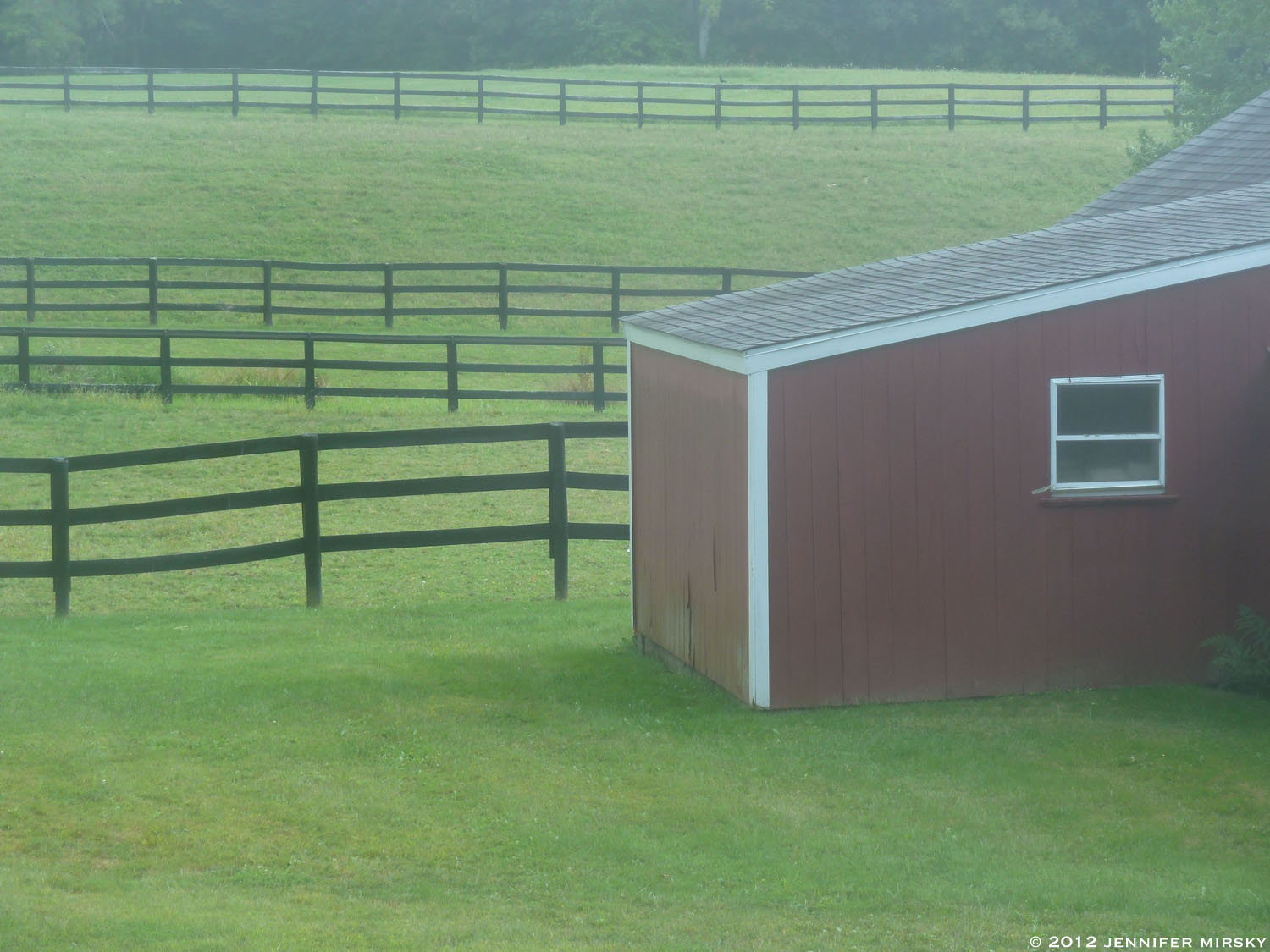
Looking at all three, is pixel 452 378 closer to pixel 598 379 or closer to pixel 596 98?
pixel 598 379

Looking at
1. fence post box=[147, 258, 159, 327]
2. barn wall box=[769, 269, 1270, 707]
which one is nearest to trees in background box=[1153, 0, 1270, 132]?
fence post box=[147, 258, 159, 327]

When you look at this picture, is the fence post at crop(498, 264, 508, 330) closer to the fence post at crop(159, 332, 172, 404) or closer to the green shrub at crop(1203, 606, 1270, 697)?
the fence post at crop(159, 332, 172, 404)

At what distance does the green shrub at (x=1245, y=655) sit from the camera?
8289mm

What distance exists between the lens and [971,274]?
917 cm

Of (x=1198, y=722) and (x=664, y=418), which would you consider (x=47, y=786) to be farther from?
(x=1198, y=722)

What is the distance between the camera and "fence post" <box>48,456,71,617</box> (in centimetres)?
1041

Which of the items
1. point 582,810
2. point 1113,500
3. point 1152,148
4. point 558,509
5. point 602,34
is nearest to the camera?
point 582,810

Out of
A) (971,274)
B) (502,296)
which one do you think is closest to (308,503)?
(971,274)

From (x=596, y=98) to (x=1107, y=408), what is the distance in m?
32.2

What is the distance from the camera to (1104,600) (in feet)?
28.0

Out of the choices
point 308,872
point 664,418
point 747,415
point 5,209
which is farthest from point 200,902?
point 5,209

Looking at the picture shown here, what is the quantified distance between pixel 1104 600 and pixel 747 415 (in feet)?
7.88

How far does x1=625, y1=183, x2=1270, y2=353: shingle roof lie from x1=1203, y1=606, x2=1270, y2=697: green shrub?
212 cm

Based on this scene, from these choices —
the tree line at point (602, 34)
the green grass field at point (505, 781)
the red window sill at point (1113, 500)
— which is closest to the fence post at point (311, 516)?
the green grass field at point (505, 781)
